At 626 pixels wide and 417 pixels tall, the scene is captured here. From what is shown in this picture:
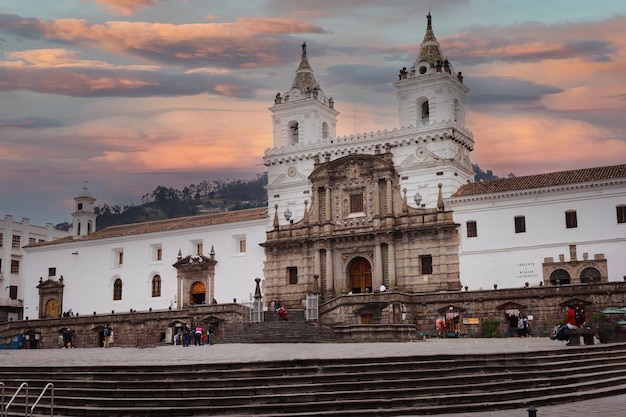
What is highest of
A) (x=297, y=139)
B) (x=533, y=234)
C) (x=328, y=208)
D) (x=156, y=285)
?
(x=297, y=139)

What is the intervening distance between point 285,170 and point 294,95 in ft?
18.3

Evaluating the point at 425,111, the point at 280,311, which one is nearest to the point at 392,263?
the point at 280,311

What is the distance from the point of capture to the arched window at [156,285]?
194 feet

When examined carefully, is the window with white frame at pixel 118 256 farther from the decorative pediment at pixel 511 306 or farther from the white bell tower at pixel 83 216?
the decorative pediment at pixel 511 306

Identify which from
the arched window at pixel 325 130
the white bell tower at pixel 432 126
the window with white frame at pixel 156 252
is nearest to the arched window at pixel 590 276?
the white bell tower at pixel 432 126

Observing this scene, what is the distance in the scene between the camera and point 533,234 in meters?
46.3

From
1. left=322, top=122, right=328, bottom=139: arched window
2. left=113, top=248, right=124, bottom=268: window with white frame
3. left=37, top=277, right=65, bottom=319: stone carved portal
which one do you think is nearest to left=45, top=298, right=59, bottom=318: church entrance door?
Result: left=37, top=277, right=65, bottom=319: stone carved portal

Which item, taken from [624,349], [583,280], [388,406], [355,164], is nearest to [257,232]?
[355,164]

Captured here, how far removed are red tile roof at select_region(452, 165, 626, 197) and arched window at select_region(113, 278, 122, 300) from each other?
26764 millimetres

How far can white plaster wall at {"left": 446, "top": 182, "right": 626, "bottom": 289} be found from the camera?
1742 inches

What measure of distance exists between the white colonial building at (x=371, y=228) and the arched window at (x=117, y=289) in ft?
0.29

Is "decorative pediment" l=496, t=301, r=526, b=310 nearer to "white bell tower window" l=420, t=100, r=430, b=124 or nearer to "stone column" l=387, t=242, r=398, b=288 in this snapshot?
"stone column" l=387, t=242, r=398, b=288

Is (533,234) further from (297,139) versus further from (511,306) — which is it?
(297,139)

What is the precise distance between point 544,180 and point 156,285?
2863cm
